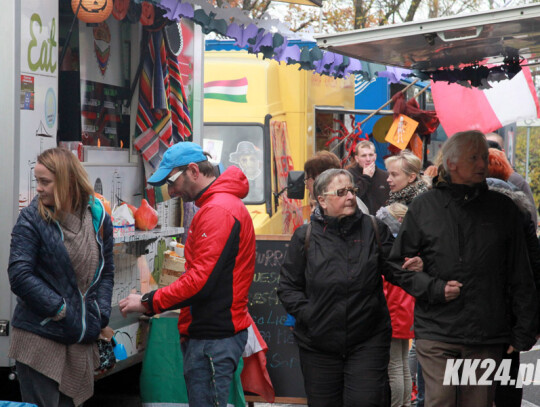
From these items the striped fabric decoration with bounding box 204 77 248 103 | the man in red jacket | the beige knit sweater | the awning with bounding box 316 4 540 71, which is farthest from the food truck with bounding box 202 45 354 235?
the beige knit sweater

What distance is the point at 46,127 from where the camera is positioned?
16.6 ft

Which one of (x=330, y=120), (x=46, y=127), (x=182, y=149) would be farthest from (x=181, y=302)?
(x=330, y=120)

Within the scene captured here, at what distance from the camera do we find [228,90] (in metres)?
9.93

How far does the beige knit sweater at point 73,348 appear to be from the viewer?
4.35m

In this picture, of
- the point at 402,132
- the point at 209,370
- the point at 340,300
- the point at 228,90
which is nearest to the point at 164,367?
the point at 209,370

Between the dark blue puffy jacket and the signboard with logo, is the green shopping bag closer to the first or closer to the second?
the dark blue puffy jacket

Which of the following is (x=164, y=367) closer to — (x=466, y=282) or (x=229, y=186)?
(x=229, y=186)

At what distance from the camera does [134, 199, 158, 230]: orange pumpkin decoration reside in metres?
6.20

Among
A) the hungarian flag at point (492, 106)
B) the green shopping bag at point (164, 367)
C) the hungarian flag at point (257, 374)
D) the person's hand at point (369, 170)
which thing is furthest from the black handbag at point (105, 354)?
the hungarian flag at point (492, 106)

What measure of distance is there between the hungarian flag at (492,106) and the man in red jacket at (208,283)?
684 cm

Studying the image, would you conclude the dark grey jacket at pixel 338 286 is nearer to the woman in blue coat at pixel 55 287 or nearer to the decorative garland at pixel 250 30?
the woman in blue coat at pixel 55 287

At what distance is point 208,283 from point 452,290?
125 cm

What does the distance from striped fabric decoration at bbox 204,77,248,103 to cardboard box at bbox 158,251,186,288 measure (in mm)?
3897

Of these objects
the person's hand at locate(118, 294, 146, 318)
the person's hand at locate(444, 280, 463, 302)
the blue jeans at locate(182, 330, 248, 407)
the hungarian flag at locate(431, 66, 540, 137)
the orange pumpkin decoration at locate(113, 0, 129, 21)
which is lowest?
the blue jeans at locate(182, 330, 248, 407)
